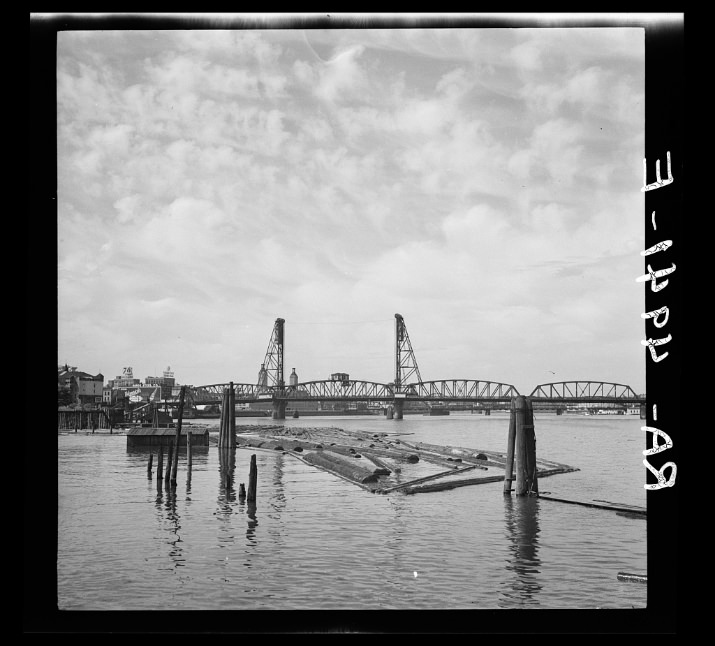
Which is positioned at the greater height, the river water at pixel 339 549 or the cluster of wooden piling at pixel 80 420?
the river water at pixel 339 549

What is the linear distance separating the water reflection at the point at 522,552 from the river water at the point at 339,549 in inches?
1.8

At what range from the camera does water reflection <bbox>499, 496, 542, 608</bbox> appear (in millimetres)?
15320

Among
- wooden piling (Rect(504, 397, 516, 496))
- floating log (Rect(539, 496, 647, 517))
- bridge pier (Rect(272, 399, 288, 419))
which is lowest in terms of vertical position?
bridge pier (Rect(272, 399, 288, 419))

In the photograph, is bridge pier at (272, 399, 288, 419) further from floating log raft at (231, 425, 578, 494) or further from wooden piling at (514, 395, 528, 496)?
wooden piling at (514, 395, 528, 496)

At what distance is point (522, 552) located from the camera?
1959cm

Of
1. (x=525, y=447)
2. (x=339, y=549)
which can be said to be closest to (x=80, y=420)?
(x=525, y=447)

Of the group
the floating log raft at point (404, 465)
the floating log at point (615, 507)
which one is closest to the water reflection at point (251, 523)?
the floating log raft at point (404, 465)

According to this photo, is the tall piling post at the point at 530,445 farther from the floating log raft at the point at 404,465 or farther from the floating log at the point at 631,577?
the floating log at the point at 631,577

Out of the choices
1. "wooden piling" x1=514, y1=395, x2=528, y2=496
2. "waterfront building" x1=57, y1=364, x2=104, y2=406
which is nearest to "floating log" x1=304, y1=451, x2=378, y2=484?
"wooden piling" x1=514, y1=395, x2=528, y2=496

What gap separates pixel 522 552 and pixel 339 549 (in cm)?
477

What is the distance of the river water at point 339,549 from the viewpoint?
49.9 feet

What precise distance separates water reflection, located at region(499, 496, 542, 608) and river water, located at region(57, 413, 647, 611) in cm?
5

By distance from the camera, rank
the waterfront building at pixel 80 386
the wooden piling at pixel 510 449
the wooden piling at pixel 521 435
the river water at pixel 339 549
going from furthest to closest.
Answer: the waterfront building at pixel 80 386, the wooden piling at pixel 510 449, the wooden piling at pixel 521 435, the river water at pixel 339 549
